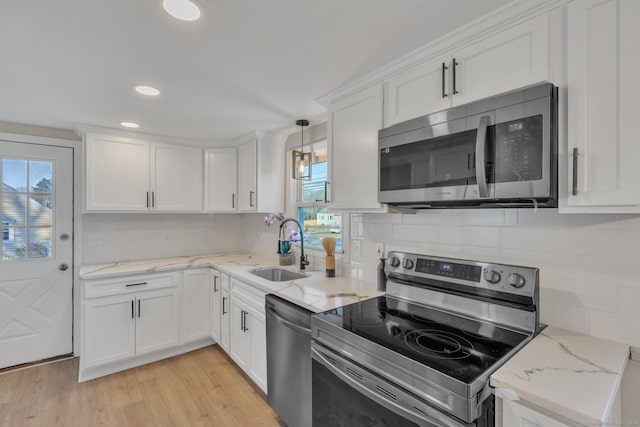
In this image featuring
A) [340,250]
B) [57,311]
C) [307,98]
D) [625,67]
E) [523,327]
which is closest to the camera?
[625,67]

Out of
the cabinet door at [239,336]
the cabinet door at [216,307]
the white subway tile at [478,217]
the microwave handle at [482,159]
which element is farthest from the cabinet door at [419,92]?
the cabinet door at [216,307]

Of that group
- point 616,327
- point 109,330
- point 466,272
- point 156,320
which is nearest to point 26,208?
point 109,330

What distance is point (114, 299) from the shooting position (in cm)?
261

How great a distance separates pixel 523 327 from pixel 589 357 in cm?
24

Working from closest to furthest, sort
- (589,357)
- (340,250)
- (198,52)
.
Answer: (589,357)
(198,52)
(340,250)

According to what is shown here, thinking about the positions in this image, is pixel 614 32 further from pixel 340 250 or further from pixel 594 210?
pixel 340 250

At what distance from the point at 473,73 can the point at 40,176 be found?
11.9 feet

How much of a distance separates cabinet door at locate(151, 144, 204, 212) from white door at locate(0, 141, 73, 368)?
0.77m

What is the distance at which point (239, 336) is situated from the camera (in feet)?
8.34

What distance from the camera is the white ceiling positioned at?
1214 millimetres

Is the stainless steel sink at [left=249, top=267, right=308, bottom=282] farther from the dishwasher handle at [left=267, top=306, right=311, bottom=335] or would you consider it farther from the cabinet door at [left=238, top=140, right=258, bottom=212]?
the dishwasher handle at [left=267, top=306, right=311, bottom=335]

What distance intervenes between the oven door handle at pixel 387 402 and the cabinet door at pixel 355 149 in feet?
2.82

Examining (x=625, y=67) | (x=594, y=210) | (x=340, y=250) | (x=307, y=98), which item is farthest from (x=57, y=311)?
(x=625, y=67)

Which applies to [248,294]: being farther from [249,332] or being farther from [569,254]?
[569,254]
